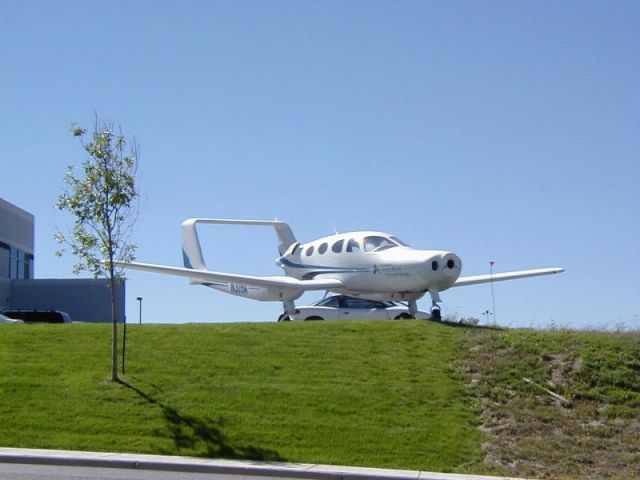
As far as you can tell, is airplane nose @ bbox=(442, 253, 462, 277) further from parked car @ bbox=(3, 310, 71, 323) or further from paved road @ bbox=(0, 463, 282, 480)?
parked car @ bbox=(3, 310, 71, 323)

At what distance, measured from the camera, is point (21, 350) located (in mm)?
22281

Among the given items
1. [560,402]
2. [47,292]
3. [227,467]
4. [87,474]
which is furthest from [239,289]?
[47,292]

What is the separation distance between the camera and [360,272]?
28625 millimetres

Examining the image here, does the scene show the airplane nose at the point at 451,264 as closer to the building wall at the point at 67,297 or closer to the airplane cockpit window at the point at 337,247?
the airplane cockpit window at the point at 337,247

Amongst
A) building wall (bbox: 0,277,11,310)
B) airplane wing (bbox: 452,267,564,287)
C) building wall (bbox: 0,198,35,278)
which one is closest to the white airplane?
airplane wing (bbox: 452,267,564,287)

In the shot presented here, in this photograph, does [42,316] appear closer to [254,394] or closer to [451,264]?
[451,264]

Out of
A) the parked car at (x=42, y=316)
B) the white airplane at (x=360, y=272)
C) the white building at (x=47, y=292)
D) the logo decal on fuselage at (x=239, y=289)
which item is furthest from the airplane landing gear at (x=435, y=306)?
the white building at (x=47, y=292)

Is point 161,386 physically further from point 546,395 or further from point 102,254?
point 546,395

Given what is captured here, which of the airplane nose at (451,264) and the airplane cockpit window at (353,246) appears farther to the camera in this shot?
the airplane cockpit window at (353,246)

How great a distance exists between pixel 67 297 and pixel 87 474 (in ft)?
177

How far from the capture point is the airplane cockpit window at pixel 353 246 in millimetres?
28906

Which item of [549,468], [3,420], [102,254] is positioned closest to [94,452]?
[3,420]

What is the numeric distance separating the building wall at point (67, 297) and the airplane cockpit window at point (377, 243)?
39.3 m

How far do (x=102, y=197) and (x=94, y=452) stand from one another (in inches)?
231
